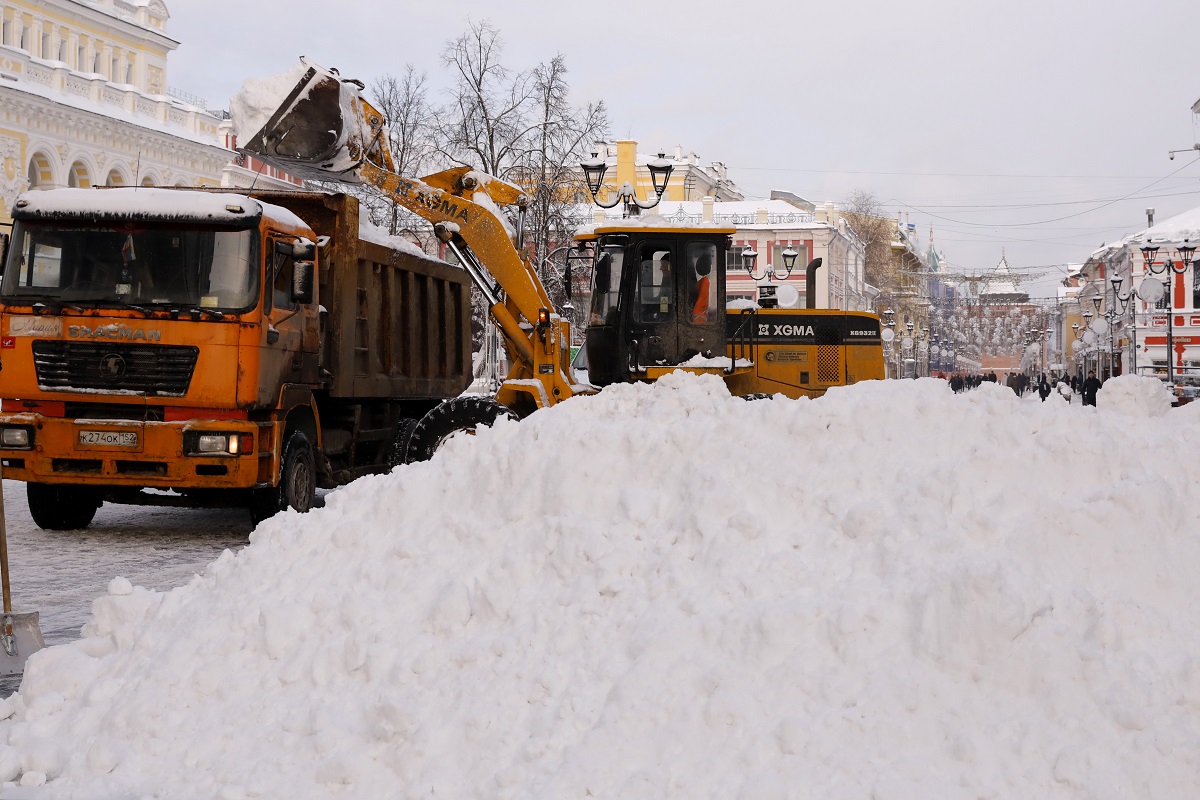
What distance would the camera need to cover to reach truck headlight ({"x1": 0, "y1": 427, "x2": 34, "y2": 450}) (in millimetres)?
10172

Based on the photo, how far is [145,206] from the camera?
10.4 metres

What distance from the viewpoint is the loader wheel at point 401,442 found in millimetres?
12156

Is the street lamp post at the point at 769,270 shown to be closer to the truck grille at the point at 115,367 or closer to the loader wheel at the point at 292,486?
the loader wheel at the point at 292,486

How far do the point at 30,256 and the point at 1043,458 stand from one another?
27.8 ft

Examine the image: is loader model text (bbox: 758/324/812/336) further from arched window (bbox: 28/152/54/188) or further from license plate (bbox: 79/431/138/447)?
arched window (bbox: 28/152/54/188)

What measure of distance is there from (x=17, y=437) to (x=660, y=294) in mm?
5938

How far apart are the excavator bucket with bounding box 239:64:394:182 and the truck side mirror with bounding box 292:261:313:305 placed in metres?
1.30

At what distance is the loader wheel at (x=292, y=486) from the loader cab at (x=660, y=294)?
123 inches

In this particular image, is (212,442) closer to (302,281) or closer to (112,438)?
(112,438)

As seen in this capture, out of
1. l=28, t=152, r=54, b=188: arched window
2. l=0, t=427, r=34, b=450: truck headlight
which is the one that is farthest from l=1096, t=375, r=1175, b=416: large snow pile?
l=28, t=152, r=54, b=188: arched window

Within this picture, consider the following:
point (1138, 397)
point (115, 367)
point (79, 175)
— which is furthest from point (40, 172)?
point (1138, 397)

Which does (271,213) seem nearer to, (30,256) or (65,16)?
(30,256)

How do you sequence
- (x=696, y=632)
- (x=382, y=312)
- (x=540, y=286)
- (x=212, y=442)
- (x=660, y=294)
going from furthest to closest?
(x=382, y=312) < (x=540, y=286) < (x=660, y=294) < (x=212, y=442) < (x=696, y=632)

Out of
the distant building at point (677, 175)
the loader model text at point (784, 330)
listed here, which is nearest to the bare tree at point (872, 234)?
the distant building at point (677, 175)
